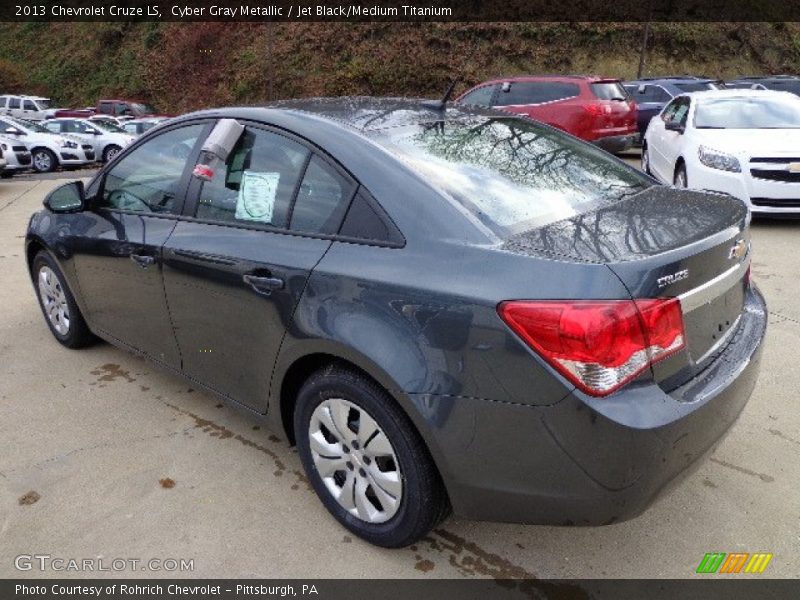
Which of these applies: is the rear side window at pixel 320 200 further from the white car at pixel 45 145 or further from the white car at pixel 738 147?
the white car at pixel 45 145

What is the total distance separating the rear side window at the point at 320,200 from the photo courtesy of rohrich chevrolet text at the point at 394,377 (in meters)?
0.01

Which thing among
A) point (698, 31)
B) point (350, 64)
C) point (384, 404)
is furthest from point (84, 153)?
point (698, 31)

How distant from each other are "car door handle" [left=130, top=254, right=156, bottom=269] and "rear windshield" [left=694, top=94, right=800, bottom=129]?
22.0ft

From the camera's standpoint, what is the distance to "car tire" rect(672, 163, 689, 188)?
7281 mm

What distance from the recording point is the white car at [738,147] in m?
6.46

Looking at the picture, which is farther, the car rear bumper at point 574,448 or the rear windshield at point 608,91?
the rear windshield at point 608,91

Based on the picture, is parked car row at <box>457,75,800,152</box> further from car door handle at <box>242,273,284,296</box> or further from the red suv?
car door handle at <box>242,273,284,296</box>

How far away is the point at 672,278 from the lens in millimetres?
1821

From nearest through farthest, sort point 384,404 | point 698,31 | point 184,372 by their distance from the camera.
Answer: point 384,404 < point 184,372 < point 698,31

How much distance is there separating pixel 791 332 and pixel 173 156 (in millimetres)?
3817

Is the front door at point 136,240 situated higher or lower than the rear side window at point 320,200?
lower

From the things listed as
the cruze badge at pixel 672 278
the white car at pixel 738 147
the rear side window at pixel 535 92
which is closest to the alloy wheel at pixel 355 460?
the cruze badge at pixel 672 278

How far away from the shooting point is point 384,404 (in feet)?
6.85

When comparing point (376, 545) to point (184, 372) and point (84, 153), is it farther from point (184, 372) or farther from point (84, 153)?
point (84, 153)
